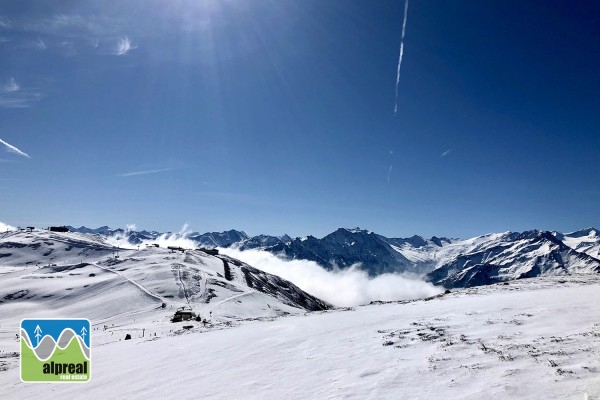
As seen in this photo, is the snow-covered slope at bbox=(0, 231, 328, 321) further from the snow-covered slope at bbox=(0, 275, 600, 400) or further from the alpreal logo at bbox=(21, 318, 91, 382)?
the snow-covered slope at bbox=(0, 275, 600, 400)

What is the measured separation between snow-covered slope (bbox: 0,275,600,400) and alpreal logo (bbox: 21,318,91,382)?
0.87 m

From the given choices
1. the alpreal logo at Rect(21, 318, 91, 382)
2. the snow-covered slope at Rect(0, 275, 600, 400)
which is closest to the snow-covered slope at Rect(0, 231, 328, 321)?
the alpreal logo at Rect(21, 318, 91, 382)

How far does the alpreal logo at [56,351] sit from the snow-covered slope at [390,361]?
0.87 m

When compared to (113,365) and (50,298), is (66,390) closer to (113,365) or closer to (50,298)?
(113,365)

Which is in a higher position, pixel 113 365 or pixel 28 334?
pixel 28 334

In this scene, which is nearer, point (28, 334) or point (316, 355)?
point (316, 355)

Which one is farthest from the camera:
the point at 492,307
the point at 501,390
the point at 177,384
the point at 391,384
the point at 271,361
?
the point at 492,307

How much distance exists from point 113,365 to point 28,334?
7787 millimetres

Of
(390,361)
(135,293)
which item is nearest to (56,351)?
(390,361)

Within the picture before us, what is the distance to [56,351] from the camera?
22.5 meters

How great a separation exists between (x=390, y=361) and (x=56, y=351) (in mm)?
20333

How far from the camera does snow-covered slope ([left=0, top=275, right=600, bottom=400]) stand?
11477 millimetres

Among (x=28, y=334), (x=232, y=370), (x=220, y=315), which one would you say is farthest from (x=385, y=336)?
(x=220, y=315)

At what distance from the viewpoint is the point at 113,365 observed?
69.7 ft
